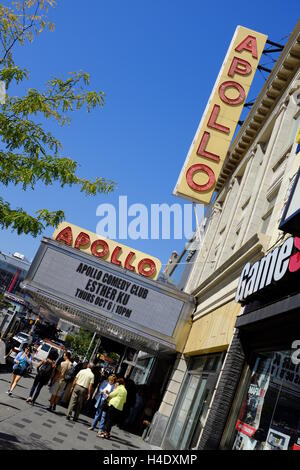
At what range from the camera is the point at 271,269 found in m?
8.65

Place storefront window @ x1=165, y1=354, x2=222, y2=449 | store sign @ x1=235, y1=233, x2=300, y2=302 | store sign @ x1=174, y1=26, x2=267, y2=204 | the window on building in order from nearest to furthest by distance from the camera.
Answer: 1. store sign @ x1=235, y1=233, x2=300, y2=302
2. storefront window @ x1=165, y1=354, x2=222, y2=449
3. the window on building
4. store sign @ x1=174, y1=26, x2=267, y2=204

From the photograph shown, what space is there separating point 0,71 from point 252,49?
14.7m

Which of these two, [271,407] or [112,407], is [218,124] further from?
[271,407]

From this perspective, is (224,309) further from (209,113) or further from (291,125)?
(209,113)

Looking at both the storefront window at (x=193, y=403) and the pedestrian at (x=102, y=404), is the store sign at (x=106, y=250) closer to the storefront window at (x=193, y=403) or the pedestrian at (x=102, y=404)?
the storefront window at (x=193, y=403)

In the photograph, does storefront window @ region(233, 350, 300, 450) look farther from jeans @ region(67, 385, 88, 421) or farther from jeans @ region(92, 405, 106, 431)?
jeans @ region(67, 385, 88, 421)

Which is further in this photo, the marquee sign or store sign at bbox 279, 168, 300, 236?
the marquee sign

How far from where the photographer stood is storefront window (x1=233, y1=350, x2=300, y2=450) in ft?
24.3

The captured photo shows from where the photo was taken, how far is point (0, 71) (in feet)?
31.1

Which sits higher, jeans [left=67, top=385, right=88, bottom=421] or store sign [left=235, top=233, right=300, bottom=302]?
store sign [left=235, top=233, right=300, bottom=302]

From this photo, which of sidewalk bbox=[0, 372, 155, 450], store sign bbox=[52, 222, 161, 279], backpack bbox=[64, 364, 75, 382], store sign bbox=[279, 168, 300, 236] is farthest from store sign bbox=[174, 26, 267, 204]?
store sign bbox=[279, 168, 300, 236]

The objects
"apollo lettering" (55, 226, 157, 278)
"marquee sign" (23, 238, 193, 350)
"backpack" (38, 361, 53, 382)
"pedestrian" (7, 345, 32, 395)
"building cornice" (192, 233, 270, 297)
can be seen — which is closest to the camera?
"building cornice" (192, 233, 270, 297)

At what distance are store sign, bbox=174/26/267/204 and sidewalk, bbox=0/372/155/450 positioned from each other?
30.0 feet

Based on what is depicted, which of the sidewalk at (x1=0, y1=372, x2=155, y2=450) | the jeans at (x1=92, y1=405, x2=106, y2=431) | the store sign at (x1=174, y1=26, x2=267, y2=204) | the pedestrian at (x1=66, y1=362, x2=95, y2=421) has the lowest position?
the sidewalk at (x1=0, y1=372, x2=155, y2=450)
